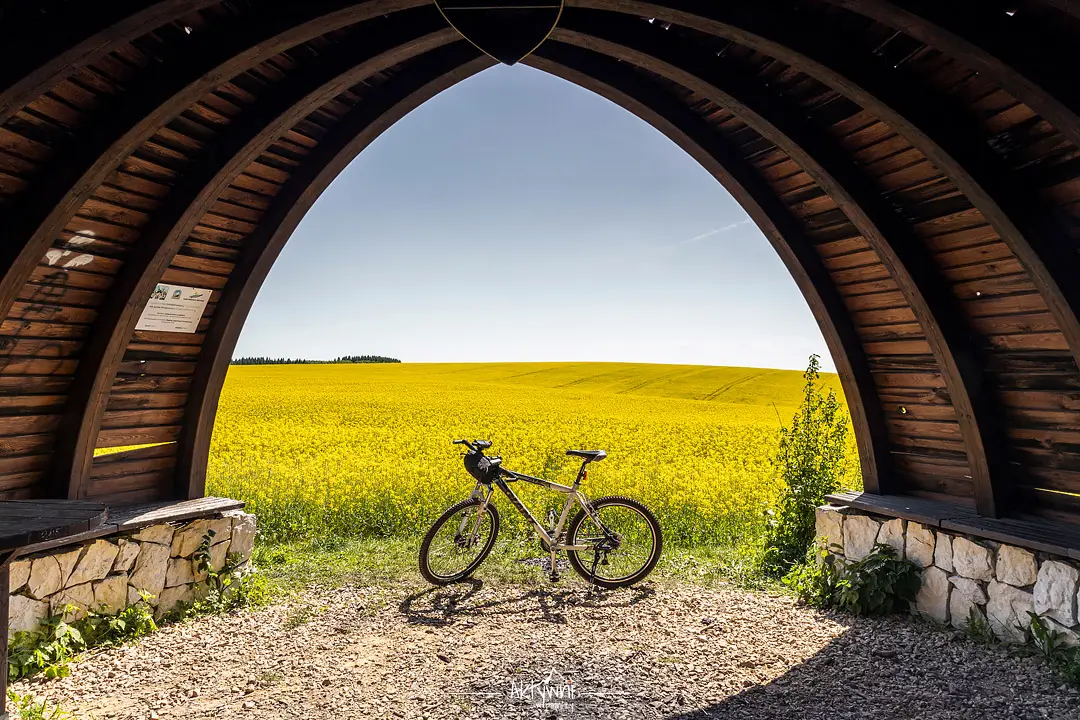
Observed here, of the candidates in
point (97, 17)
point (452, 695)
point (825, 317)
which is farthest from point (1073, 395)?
point (97, 17)

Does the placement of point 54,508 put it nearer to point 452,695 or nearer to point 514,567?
point 452,695

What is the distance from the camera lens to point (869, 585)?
5.89m

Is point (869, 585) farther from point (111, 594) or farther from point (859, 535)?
point (111, 594)

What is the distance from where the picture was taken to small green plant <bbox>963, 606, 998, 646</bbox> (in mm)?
5199

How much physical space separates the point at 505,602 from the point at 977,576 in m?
3.76

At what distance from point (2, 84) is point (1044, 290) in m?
5.63

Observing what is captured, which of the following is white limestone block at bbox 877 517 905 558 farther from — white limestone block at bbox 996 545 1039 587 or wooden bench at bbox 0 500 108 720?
wooden bench at bbox 0 500 108 720

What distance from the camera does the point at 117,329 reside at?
5.24m

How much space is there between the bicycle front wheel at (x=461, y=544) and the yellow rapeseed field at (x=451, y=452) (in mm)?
1586

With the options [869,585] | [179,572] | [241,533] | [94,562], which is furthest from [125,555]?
[869,585]

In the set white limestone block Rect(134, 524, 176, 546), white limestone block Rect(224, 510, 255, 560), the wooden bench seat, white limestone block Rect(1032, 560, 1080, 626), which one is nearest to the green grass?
white limestone block Rect(224, 510, 255, 560)

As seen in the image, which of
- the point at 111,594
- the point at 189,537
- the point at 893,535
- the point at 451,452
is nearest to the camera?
the point at 111,594

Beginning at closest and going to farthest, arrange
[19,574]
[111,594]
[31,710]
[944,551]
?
[31,710] < [19,574] < [111,594] < [944,551]

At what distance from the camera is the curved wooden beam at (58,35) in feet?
10.4
